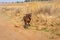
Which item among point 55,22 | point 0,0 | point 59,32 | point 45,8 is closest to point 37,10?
point 45,8

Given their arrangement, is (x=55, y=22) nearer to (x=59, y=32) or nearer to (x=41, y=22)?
(x=41, y=22)

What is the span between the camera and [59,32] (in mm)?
9180

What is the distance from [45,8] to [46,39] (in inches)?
334

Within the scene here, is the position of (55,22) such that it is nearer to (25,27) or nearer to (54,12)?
(25,27)

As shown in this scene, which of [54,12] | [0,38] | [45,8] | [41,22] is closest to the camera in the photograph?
[0,38]

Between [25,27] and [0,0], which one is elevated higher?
[25,27]

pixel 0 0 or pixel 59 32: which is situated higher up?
pixel 59 32

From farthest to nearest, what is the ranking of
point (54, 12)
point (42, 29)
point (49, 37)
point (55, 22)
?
1. point (54, 12)
2. point (55, 22)
3. point (42, 29)
4. point (49, 37)

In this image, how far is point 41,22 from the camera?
12227 mm

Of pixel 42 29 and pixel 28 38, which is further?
pixel 42 29

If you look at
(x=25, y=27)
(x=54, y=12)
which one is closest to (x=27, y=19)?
(x=25, y=27)

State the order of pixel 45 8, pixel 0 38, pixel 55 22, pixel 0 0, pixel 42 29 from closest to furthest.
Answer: pixel 0 38
pixel 42 29
pixel 55 22
pixel 45 8
pixel 0 0

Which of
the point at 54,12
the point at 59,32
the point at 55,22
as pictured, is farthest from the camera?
the point at 54,12

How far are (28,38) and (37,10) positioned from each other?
28.3 feet
